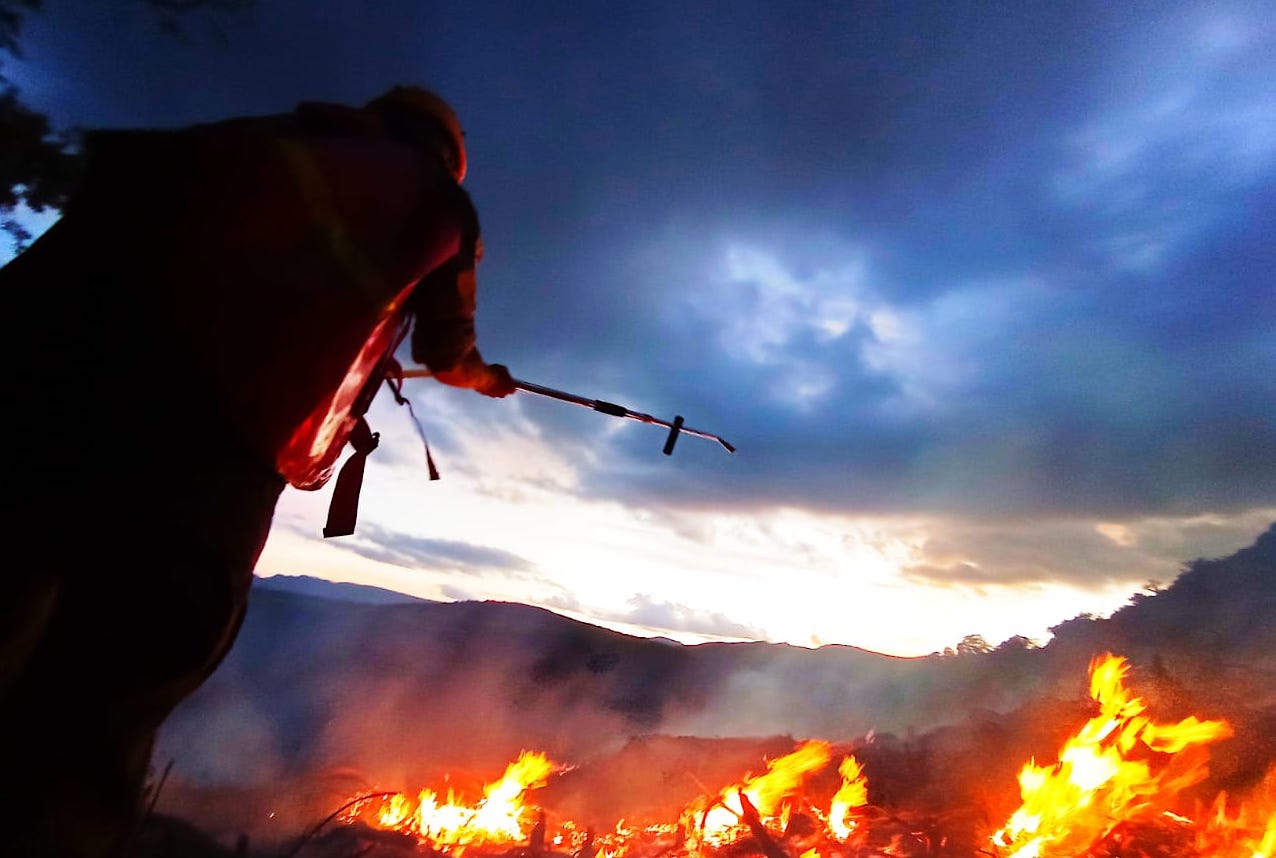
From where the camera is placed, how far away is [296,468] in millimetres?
2350

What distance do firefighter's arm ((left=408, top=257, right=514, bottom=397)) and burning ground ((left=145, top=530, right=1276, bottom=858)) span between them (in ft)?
10.5

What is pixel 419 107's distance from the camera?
8.54 ft

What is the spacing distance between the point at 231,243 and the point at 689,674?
13350mm

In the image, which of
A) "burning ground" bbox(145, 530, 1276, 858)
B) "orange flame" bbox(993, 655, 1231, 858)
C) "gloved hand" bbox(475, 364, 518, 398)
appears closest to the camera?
"gloved hand" bbox(475, 364, 518, 398)

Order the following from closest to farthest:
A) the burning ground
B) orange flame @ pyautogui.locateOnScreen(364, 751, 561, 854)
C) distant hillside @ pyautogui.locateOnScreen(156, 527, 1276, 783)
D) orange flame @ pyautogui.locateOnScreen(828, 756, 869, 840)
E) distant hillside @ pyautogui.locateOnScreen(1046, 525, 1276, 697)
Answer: the burning ground
orange flame @ pyautogui.locateOnScreen(364, 751, 561, 854)
orange flame @ pyautogui.locateOnScreen(828, 756, 869, 840)
distant hillside @ pyautogui.locateOnScreen(1046, 525, 1276, 697)
distant hillside @ pyautogui.locateOnScreen(156, 527, 1276, 783)

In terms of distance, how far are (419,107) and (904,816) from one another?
8140mm

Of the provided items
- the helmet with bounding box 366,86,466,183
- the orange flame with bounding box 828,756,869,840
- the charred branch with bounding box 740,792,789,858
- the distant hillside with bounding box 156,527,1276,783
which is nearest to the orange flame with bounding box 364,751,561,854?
the distant hillside with bounding box 156,527,1276,783

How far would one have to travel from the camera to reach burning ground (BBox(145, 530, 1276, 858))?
7184 mm

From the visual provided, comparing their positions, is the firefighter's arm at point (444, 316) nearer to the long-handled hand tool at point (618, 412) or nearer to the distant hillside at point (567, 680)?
the long-handled hand tool at point (618, 412)

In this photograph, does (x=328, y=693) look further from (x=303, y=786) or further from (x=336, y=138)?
(x=336, y=138)

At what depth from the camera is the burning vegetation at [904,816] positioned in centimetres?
690

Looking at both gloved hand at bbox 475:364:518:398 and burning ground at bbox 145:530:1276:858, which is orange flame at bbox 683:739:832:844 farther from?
gloved hand at bbox 475:364:518:398

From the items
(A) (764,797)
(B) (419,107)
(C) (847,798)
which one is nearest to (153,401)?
(B) (419,107)

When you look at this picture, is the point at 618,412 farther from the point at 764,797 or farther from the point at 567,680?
the point at 567,680
